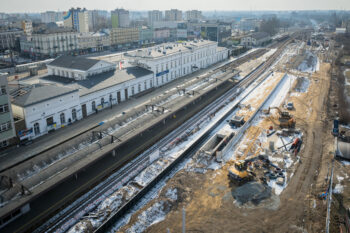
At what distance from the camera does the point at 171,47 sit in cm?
5819

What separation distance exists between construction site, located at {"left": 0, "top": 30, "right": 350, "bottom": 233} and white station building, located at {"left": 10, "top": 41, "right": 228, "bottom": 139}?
3.95 m

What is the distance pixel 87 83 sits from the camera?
128 feet

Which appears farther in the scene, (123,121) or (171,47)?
(171,47)

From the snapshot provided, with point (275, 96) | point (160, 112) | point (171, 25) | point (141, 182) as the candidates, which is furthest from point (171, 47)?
point (171, 25)

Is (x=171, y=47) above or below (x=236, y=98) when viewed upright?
above

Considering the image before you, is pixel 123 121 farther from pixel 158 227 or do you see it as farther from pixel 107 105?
pixel 158 227

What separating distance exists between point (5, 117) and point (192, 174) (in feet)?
61.1

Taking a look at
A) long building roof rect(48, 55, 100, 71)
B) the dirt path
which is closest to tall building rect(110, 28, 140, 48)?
long building roof rect(48, 55, 100, 71)

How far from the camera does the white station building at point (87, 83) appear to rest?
99.9 ft

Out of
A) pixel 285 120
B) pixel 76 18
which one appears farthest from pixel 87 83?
pixel 76 18

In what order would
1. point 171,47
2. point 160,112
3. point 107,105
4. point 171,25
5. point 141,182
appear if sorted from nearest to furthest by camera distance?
point 141,182 < point 160,112 < point 107,105 < point 171,47 < point 171,25

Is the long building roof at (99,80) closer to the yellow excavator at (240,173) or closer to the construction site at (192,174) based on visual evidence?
the construction site at (192,174)

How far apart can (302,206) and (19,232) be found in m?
19.7

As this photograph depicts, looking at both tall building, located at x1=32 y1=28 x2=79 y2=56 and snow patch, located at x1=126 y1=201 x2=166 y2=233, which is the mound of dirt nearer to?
snow patch, located at x1=126 y1=201 x2=166 y2=233
